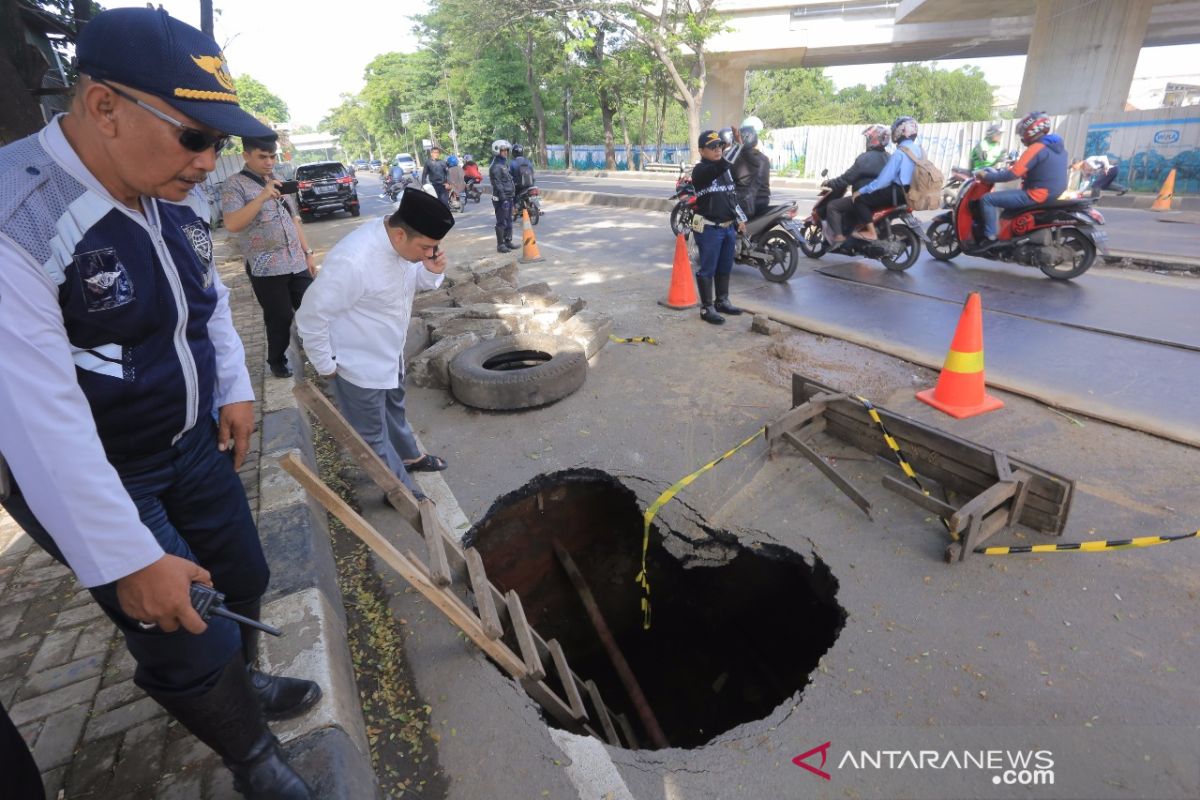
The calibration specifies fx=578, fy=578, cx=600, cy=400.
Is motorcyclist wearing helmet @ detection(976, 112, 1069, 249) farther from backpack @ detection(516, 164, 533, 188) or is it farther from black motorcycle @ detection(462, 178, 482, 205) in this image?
black motorcycle @ detection(462, 178, 482, 205)

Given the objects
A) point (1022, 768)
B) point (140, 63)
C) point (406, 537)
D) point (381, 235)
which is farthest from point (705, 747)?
point (381, 235)

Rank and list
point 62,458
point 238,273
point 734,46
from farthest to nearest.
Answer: point 734,46
point 238,273
point 62,458

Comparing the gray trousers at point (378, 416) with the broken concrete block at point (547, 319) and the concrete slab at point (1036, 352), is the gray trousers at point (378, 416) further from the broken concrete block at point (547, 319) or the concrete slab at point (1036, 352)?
the concrete slab at point (1036, 352)

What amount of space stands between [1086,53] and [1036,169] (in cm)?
1692

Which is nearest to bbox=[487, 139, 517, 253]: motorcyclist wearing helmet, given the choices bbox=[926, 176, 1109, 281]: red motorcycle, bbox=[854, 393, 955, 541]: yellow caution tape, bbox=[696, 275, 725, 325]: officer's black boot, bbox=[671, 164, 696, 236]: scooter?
bbox=[671, 164, 696, 236]: scooter

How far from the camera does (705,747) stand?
216 centimetres

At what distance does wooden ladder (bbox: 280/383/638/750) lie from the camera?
2.06 m

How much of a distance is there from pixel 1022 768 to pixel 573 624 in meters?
2.74

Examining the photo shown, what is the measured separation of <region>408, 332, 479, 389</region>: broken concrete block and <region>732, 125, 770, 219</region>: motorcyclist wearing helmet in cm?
490

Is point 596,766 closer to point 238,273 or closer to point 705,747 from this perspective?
point 705,747

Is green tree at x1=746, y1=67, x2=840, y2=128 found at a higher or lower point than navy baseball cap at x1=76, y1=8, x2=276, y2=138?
higher

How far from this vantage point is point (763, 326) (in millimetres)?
6016

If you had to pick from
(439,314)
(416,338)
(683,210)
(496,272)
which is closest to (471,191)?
(683,210)

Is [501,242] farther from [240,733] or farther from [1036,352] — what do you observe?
[240,733]
